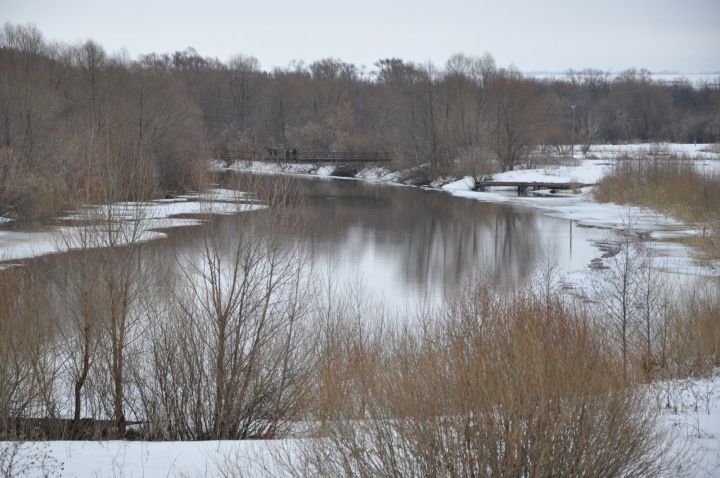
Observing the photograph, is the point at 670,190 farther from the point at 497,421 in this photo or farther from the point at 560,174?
the point at 497,421

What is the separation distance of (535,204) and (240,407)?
3496 cm

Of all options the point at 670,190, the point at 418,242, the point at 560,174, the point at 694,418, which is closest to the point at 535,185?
the point at 560,174

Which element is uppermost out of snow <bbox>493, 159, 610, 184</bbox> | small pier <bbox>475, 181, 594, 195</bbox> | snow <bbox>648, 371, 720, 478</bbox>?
snow <bbox>493, 159, 610, 184</bbox>

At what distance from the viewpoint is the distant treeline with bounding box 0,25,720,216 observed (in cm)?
2927

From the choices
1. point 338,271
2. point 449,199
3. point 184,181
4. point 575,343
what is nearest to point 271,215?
point 575,343

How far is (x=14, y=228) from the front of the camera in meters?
27.9

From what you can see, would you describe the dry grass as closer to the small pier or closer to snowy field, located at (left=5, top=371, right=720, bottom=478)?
the small pier

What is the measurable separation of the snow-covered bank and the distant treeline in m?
0.38

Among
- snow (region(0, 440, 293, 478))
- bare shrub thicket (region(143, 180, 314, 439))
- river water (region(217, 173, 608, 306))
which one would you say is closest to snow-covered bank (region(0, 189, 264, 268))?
river water (region(217, 173, 608, 306))

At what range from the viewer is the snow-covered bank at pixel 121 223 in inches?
496

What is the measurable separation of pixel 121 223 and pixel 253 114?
77718mm

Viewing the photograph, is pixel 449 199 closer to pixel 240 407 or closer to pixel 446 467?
pixel 240 407

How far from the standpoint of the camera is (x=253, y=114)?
88.7 meters

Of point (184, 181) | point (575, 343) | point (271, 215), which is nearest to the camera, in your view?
point (575, 343)
